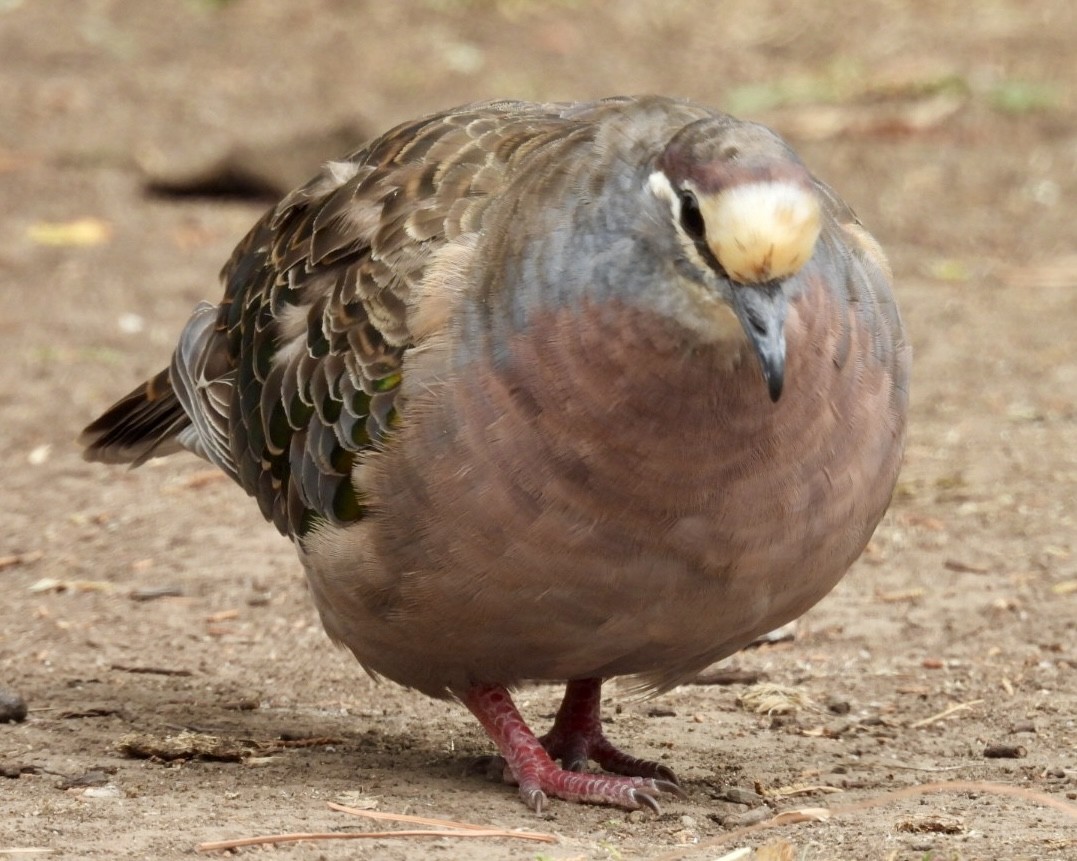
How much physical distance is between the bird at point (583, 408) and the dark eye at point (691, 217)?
Result: 16 millimetres

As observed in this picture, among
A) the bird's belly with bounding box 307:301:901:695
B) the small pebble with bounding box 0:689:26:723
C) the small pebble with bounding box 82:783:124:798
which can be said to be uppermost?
the bird's belly with bounding box 307:301:901:695

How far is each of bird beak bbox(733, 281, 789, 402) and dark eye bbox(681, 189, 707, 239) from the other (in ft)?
0.47

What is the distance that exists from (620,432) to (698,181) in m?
0.59

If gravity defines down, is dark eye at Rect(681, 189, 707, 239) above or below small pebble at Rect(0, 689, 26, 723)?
above

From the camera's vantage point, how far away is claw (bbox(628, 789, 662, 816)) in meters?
4.37

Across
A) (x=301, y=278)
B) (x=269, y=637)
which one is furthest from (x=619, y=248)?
(x=269, y=637)

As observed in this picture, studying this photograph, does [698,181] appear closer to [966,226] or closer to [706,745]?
[706,745]

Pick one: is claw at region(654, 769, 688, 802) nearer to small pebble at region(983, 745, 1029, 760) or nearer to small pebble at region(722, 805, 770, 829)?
small pebble at region(722, 805, 770, 829)

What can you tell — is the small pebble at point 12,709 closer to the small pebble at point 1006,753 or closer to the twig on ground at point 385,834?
the twig on ground at point 385,834

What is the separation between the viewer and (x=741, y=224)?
346 cm

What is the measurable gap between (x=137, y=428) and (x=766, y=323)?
2.88 m

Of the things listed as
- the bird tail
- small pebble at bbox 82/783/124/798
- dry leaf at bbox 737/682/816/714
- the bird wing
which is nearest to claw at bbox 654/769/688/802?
dry leaf at bbox 737/682/816/714

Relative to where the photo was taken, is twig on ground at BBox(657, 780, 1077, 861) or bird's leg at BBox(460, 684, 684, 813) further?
bird's leg at BBox(460, 684, 684, 813)

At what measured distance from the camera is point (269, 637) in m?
5.88
